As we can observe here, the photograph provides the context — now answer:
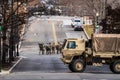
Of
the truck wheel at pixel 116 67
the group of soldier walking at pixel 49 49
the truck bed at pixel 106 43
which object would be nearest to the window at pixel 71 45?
the truck bed at pixel 106 43

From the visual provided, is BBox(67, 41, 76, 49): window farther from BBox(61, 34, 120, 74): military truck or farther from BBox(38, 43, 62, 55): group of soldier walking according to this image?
BBox(38, 43, 62, 55): group of soldier walking

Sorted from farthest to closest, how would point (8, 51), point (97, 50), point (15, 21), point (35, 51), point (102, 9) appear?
point (35, 51) → point (102, 9) → point (8, 51) → point (15, 21) → point (97, 50)

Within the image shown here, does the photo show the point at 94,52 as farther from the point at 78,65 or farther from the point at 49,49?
the point at 49,49

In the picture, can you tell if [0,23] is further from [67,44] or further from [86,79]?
[86,79]

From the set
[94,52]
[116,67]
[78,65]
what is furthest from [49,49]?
[116,67]

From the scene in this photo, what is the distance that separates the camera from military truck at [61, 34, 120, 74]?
36656 millimetres

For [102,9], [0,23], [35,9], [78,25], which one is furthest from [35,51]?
[0,23]

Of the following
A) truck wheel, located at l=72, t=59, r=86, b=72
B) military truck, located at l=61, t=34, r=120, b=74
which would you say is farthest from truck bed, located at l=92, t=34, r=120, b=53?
truck wheel, located at l=72, t=59, r=86, b=72

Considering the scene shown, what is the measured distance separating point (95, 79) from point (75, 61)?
7509 millimetres

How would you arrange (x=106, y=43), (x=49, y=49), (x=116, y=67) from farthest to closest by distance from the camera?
1. (x=49, y=49)
2. (x=106, y=43)
3. (x=116, y=67)

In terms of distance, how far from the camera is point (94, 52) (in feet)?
120

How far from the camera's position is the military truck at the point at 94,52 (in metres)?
36.7

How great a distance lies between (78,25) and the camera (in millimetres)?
→ 107000

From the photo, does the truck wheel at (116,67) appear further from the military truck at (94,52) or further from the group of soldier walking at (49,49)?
the group of soldier walking at (49,49)
